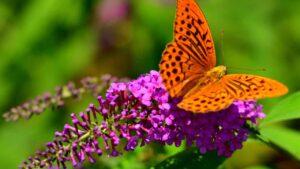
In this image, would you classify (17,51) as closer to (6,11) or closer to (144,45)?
(6,11)

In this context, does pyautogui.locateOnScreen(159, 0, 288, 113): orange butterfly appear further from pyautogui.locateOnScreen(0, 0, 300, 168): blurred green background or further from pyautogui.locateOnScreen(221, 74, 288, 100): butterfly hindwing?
pyautogui.locateOnScreen(0, 0, 300, 168): blurred green background

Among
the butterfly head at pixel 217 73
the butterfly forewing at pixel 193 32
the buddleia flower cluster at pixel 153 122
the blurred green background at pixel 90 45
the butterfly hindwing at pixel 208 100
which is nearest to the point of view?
the butterfly hindwing at pixel 208 100

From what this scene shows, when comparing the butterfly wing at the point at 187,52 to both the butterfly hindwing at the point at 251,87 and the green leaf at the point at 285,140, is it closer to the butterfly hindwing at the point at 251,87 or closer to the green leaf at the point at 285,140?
the butterfly hindwing at the point at 251,87

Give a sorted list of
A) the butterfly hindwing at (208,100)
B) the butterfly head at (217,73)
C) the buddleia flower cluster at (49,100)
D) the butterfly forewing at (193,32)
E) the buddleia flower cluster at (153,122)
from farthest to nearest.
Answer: the buddleia flower cluster at (49,100) < the butterfly head at (217,73) < the butterfly forewing at (193,32) < the buddleia flower cluster at (153,122) < the butterfly hindwing at (208,100)

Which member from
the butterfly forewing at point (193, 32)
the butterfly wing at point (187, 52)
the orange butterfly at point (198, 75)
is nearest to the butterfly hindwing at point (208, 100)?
the orange butterfly at point (198, 75)

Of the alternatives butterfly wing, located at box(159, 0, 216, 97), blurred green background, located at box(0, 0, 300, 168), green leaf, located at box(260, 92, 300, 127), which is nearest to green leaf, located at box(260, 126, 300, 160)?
green leaf, located at box(260, 92, 300, 127)

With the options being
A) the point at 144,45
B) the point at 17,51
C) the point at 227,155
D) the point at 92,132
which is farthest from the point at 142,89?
the point at 17,51

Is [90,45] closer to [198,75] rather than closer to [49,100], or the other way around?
[49,100]
